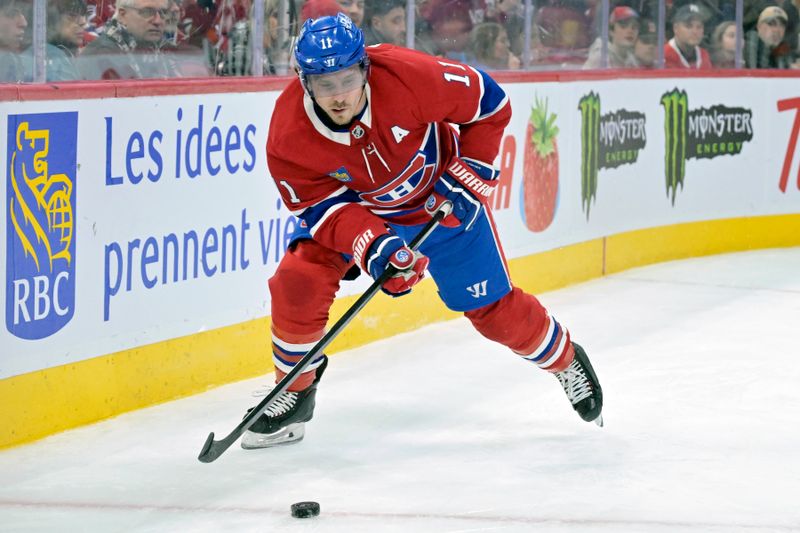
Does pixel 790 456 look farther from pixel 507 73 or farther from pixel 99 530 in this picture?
pixel 507 73

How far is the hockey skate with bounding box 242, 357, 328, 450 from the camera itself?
358cm

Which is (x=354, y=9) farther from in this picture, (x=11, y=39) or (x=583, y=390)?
(x=583, y=390)

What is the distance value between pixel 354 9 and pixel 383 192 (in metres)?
1.75

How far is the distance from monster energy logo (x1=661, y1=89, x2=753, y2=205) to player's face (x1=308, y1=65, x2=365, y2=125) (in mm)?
3923

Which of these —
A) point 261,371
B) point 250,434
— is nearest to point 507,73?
point 261,371

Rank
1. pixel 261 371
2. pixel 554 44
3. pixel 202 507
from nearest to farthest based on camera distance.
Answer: pixel 202 507
pixel 261 371
pixel 554 44

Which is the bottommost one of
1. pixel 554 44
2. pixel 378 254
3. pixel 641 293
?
pixel 641 293

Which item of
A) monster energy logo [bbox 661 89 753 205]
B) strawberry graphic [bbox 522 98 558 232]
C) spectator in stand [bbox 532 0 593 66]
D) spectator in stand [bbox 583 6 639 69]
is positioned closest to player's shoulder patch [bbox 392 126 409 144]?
strawberry graphic [bbox 522 98 558 232]

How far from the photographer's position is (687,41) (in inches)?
282

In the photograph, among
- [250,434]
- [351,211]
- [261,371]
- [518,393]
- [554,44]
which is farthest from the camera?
[554,44]

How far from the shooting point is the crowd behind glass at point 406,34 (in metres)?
3.83

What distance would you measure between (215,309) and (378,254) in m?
1.21

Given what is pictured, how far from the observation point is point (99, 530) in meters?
2.94

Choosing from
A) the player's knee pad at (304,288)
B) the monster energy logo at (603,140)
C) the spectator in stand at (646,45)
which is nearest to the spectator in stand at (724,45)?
the spectator in stand at (646,45)
